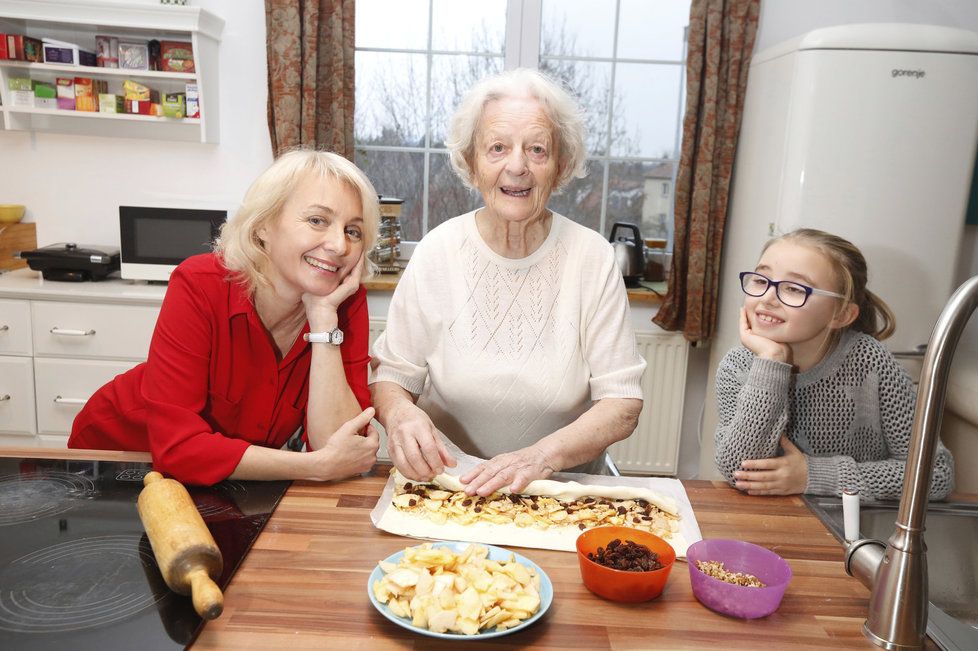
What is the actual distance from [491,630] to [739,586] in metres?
0.34

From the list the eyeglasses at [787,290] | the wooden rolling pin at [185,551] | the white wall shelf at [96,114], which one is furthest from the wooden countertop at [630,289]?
the wooden rolling pin at [185,551]

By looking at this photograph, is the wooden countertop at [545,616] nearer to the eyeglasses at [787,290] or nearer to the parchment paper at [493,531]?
the parchment paper at [493,531]

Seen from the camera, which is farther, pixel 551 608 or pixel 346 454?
pixel 346 454

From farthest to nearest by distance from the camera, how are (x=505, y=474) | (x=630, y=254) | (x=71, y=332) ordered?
(x=630, y=254)
(x=71, y=332)
(x=505, y=474)

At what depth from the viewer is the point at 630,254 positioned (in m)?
3.34

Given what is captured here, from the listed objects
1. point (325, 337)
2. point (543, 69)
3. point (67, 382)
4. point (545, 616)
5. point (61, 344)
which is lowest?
point (67, 382)

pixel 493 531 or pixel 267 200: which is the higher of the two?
pixel 267 200

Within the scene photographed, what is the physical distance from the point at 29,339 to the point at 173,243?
26.4 inches

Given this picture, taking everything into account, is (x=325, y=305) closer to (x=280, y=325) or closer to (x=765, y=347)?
(x=280, y=325)

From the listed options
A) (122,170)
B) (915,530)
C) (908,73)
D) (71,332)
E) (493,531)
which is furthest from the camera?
(122,170)

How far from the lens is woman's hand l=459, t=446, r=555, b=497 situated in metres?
1.34

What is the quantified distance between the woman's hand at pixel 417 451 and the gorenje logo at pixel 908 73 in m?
2.09

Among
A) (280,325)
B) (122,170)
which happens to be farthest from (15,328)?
(280,325)

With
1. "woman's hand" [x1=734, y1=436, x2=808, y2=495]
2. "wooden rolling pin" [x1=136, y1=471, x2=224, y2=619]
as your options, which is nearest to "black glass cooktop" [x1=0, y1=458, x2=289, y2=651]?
"wooden rolling pin" [x1=136, y1=471, x2=224, y2=619]
